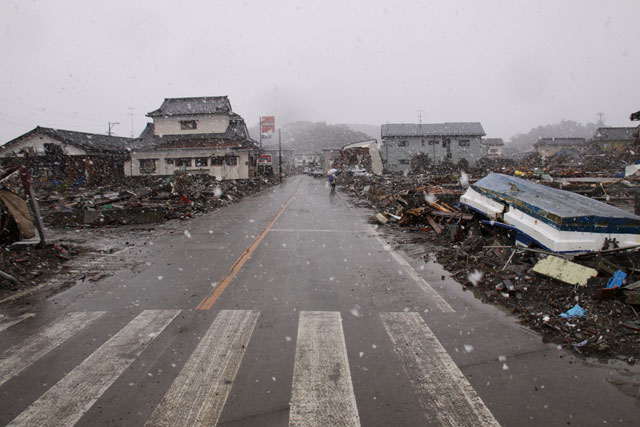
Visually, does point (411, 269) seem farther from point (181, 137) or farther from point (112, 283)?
point (181, 137)

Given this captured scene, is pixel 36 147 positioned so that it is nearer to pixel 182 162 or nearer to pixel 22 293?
pixel 182 162

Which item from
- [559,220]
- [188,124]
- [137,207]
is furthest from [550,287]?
[188,124]

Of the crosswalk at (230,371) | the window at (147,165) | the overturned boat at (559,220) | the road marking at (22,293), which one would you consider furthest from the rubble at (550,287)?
the window at (147,165)

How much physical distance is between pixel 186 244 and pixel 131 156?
105ft

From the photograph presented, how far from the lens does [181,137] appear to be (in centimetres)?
3931

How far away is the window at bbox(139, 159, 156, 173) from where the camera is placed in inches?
1484

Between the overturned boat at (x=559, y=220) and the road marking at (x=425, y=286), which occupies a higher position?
the overturned boat at (x=559, y=220)

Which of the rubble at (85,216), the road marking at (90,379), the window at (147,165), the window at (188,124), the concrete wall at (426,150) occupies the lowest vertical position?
the road marking at (90,379)

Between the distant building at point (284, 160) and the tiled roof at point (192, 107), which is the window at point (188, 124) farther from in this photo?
the distant building at point (284, 160)

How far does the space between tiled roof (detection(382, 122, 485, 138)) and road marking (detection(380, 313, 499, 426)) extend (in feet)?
168

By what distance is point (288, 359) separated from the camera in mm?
3988

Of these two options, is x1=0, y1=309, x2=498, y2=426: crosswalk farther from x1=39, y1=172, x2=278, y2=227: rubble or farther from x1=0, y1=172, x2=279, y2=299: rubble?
x1=39, y1=172, x2=278, y2=227: rubble

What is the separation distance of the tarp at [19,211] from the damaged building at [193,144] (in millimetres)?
29050

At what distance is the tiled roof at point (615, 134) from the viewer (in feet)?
197
